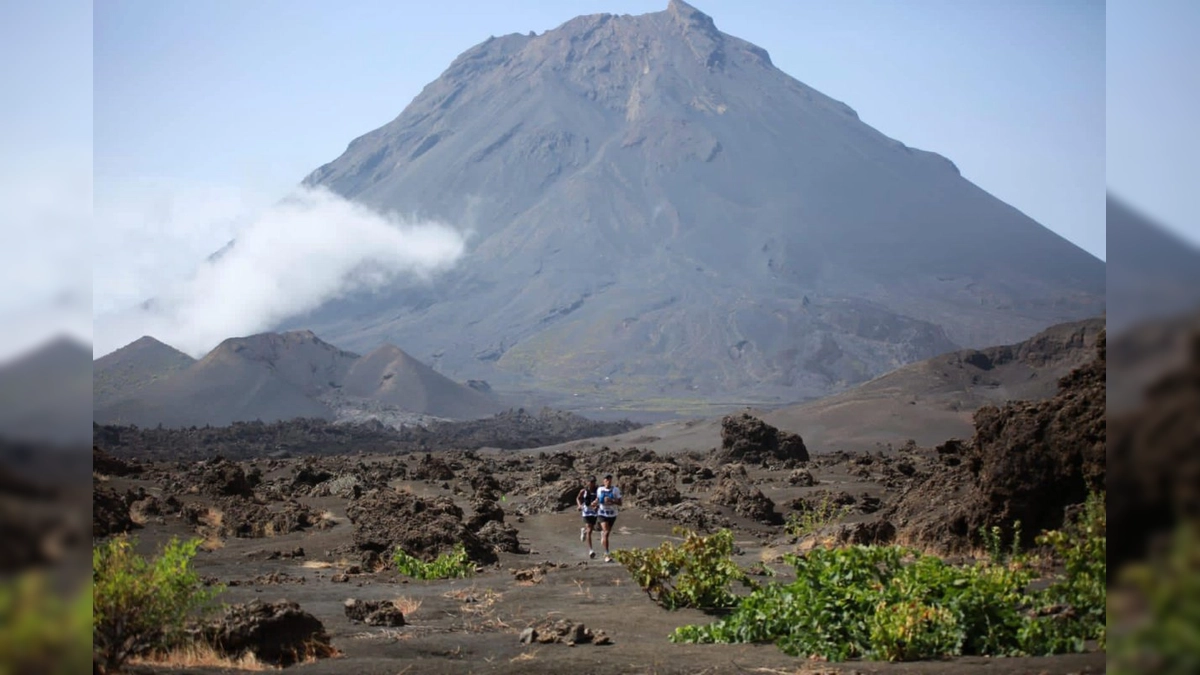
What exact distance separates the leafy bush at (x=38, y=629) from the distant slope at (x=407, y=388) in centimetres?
8427

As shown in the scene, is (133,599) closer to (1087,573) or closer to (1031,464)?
(1087,573)

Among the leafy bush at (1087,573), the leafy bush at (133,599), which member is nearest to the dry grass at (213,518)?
the leafy bush at (133,599)

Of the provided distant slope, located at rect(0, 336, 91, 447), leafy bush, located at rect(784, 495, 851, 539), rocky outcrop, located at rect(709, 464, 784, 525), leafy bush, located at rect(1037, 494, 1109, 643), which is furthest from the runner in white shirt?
distant slope, located at rect(0, 336, 91, 447)

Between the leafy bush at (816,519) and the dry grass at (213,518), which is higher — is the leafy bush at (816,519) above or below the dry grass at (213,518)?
above

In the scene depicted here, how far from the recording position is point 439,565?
49.0 ft

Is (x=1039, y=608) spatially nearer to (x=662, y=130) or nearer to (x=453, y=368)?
(x=453, y=368)

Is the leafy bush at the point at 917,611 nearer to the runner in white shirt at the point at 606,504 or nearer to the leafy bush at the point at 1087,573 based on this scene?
the leafy bush at the point at 1087,573

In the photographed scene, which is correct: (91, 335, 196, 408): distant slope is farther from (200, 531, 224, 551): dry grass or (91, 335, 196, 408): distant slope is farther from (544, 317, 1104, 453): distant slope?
(200, 531, 224, 551): dry grass

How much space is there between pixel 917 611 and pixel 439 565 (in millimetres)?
8432

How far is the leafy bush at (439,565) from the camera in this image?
14828mm

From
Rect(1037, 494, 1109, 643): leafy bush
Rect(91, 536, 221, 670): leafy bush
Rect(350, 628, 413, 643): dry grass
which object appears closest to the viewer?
Rect(1037, 494, 1109, 643): leafy bush

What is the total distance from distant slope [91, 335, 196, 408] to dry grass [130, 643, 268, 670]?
7258cm

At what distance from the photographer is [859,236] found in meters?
176

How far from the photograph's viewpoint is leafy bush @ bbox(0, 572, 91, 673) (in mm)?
2582
